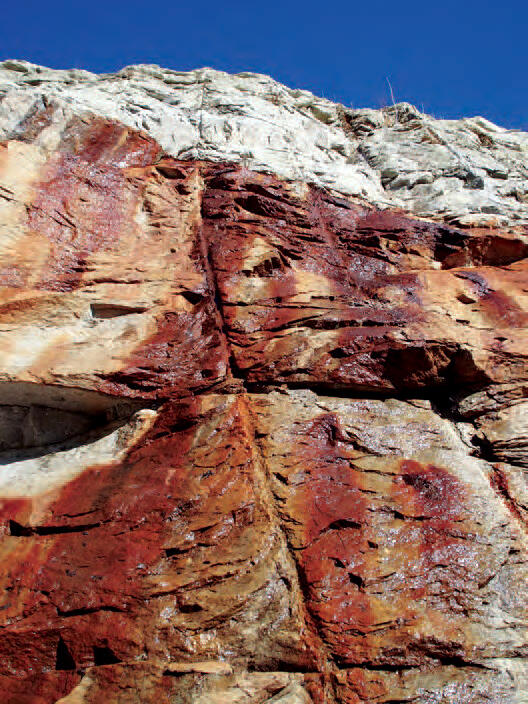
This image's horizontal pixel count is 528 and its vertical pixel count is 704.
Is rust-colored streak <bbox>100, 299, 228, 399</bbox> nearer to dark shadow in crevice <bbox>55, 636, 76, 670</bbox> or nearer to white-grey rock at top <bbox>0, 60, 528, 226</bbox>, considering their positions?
dark shadow in crevice <bbox>55, 636, 76, 670</bbox>

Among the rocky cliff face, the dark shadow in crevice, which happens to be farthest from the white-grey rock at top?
the dark shadow in crevice

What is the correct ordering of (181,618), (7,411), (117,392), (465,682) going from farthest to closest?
(7,411)
(117,392)
(181,618)
(465,682)

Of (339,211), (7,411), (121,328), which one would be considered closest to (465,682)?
(121,328)

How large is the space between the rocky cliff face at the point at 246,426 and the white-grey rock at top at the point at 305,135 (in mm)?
118

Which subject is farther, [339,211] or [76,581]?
[339,211]

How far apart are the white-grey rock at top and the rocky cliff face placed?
118mm

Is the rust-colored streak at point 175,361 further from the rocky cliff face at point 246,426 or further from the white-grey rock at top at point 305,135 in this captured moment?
the white-grey rock at top at point 305,135

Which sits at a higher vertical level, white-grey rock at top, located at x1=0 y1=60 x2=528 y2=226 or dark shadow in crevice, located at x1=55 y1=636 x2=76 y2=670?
white-grey rock at top, located at x1=0 y1=60 x2=528 y2=226

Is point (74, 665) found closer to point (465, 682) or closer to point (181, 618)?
point (181, 618)

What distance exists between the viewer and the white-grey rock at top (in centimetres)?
809

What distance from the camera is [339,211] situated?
752cm

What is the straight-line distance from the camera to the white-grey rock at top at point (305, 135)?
8.09 metres

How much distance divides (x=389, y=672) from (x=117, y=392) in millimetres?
3180

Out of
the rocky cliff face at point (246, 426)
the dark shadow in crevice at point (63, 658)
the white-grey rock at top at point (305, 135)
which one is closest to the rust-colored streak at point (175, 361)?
the rocky cliff face at point (246, 426)
